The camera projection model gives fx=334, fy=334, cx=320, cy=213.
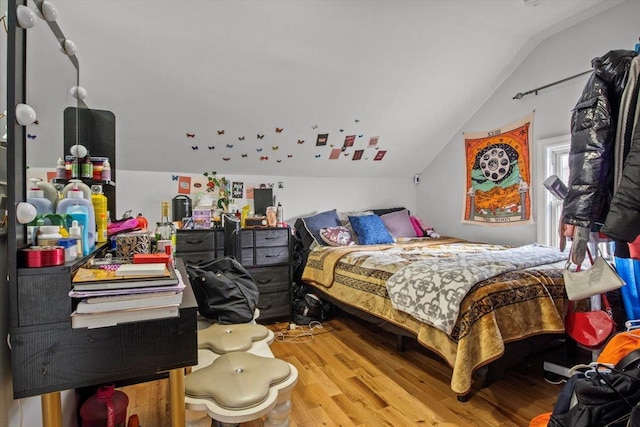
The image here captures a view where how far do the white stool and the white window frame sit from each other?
280 centimetres

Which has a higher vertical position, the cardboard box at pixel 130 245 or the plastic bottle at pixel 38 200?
the plastic bottle at pixel 38 200

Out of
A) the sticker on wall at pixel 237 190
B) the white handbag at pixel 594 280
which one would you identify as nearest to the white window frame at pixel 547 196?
the white handbag at pixel 594 280

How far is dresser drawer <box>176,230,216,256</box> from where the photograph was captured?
2785 millimetres

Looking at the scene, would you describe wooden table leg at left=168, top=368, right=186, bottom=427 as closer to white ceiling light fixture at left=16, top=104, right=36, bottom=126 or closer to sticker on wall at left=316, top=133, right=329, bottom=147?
white ceiling light fixture at left=16, top=104, right=36, bottom=126

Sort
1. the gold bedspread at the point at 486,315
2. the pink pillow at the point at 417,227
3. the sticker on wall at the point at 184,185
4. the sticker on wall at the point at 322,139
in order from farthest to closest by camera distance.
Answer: the pink pillow at the point at 417,227, the sticker on wall at the point at 322,139, the sticker on wall at the point at 184,185, the gold bedspread at the point at 486,315

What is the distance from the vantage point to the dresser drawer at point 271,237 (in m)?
3.02

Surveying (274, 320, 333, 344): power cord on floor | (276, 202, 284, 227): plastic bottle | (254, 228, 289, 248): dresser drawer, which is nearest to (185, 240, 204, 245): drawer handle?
(254, 228, 289, 248): dresser drawer

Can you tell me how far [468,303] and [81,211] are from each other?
1733 mm

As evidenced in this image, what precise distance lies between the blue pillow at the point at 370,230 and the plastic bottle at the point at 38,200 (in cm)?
279

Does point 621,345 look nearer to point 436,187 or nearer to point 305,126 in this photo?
point 305,126

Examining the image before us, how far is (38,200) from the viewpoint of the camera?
1.00 m

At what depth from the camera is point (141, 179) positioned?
3.04 m

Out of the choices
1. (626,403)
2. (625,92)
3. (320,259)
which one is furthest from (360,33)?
(626,403)

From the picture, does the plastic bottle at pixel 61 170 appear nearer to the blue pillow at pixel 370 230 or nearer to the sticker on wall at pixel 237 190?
the sticker on wall at pixel 237 190
